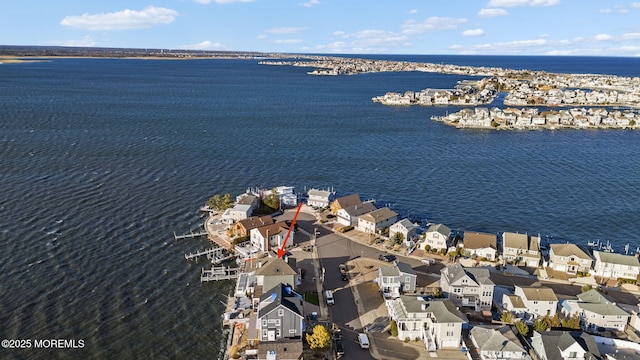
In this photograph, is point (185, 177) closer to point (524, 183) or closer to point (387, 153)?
point (387, 153)

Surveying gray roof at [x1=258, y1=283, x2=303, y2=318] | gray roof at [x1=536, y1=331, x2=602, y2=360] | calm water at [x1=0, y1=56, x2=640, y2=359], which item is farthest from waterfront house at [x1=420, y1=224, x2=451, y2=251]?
gray roof at [x1=258, y1=283, x2=303, y2=318]

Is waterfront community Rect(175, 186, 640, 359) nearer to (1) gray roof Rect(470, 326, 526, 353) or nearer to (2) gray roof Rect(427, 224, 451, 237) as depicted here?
(1) gray roof Rect(470, 326, 526, 353)

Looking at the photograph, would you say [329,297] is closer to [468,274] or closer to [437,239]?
[468,274]

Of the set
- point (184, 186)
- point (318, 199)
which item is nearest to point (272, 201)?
point (318, 199)

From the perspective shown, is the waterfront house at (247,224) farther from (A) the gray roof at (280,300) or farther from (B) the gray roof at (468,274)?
(B) the gray roof at (468,274)

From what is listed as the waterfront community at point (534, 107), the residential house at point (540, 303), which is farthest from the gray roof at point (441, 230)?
the waterfront community at point (534, 107)

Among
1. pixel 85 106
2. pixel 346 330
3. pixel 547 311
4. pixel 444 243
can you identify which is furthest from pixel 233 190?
pixel 85 106
